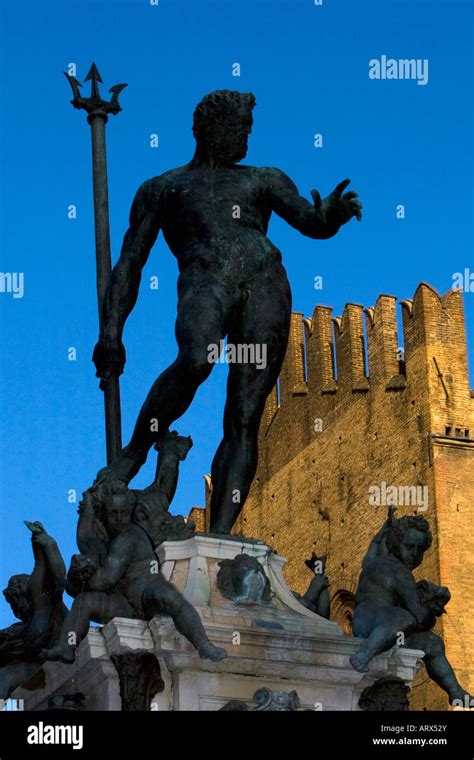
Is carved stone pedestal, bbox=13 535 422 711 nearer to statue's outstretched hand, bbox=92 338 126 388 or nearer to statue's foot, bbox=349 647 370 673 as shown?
statue's foot, bbox=349 647 370 673

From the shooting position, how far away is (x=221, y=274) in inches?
437

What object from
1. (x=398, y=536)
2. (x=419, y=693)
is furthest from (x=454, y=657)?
(x=398, y=536)

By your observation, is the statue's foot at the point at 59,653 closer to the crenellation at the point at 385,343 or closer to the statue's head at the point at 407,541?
the statue's head at the point at 407,541

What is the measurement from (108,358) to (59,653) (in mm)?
2103

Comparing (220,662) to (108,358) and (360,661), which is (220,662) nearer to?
(360,661)

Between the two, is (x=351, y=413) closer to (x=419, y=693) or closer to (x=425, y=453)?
(x=425, y=453)

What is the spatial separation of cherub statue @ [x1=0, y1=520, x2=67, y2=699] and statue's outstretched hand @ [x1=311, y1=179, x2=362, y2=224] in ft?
7.70

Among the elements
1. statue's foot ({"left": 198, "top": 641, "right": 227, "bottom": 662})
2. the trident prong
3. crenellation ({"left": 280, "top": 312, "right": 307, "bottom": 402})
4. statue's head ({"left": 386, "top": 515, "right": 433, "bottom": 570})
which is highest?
crenellation ({"left": 280, "top": 312, "right": 307, "bottom": 402})

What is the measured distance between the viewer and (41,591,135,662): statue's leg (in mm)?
10141

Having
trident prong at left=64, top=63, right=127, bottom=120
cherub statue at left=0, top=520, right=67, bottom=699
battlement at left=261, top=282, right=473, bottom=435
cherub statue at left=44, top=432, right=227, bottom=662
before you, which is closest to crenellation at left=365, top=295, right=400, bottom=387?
battlement at left=261, top=282, right=473, bottom=435

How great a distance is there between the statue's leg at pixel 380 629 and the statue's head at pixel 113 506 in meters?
1.37

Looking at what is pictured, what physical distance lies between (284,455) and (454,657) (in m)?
9.10

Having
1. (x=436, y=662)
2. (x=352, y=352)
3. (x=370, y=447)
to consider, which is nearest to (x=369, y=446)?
(x=370, y=447)

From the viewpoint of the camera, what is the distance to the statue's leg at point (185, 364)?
1081 centimetres
